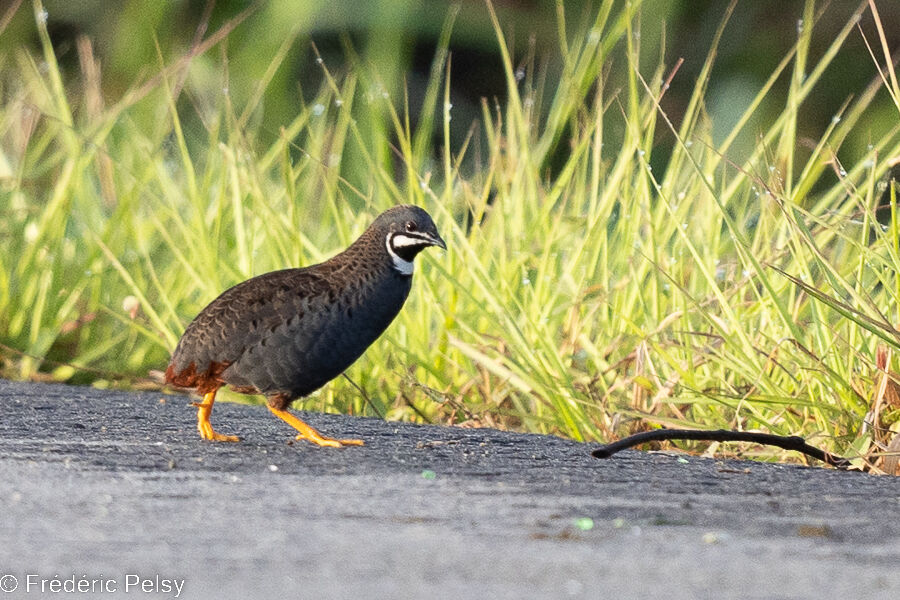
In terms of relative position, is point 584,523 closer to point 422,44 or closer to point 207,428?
point 207,428

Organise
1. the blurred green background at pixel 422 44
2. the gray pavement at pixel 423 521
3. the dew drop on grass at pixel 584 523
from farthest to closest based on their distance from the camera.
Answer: the blurred green background at pixel 422 44, the dew drop on grass at pixel 584 523, the gray pavement at pixel 423 521

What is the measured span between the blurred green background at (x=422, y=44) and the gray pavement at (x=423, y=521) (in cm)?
508

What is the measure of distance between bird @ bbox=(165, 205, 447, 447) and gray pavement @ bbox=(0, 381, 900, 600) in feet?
0.43

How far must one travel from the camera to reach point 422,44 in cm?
926

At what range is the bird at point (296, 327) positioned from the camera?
322cm

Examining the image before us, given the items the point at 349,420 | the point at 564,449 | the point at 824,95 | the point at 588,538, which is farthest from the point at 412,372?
the point at 824,95

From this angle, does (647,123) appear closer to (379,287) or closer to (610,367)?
(610,367)

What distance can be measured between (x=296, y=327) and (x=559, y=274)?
1406 millimetres

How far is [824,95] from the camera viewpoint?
8.88m

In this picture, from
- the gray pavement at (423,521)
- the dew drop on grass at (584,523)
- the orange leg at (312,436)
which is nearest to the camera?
the gray pavement at (423,521)

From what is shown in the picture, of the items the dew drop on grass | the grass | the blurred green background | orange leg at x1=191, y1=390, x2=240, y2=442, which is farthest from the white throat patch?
the blurred green background

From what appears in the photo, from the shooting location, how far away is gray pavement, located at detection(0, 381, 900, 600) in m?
1.83

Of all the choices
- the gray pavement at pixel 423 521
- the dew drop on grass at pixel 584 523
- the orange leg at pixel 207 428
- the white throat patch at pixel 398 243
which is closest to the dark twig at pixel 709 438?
the gray pavement at pixel 423 521

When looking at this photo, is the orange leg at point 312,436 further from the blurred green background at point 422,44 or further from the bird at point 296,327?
the blurred green background at point 422,44
